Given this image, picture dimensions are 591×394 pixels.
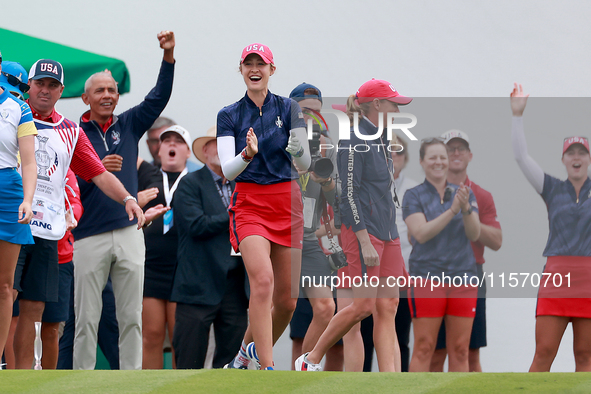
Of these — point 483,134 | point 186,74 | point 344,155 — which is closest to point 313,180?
point 344,155

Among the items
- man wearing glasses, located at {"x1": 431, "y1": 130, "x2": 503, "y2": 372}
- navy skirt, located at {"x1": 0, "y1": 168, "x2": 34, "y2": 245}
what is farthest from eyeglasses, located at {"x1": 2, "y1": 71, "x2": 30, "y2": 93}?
man wearing glasses, located at {"x1": 431, "y1": 130, "x2": 503, "y2": 372}

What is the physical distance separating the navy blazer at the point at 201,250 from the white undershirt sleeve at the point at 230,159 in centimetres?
115

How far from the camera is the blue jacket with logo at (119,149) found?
548 cm

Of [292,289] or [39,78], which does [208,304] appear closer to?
[292,289]

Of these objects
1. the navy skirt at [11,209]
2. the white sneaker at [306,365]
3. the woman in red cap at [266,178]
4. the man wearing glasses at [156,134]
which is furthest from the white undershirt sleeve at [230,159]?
the man wearing glasses at [156,134]

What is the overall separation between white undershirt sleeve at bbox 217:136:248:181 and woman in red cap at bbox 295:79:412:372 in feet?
A: 2.43

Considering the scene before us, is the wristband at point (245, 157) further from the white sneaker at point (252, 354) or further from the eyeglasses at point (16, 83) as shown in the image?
the eyeglasses at point (16, 83)

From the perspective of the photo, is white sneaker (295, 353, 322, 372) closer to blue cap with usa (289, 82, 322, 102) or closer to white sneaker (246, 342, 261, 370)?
white sneaker (246, 342, 261, 370)

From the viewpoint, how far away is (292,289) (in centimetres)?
478

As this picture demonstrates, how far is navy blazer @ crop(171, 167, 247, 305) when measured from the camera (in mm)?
5668

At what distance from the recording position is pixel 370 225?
197 inches

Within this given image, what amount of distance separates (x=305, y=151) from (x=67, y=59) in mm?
2722

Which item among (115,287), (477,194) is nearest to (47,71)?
(115,287)

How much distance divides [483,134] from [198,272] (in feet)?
7.07
